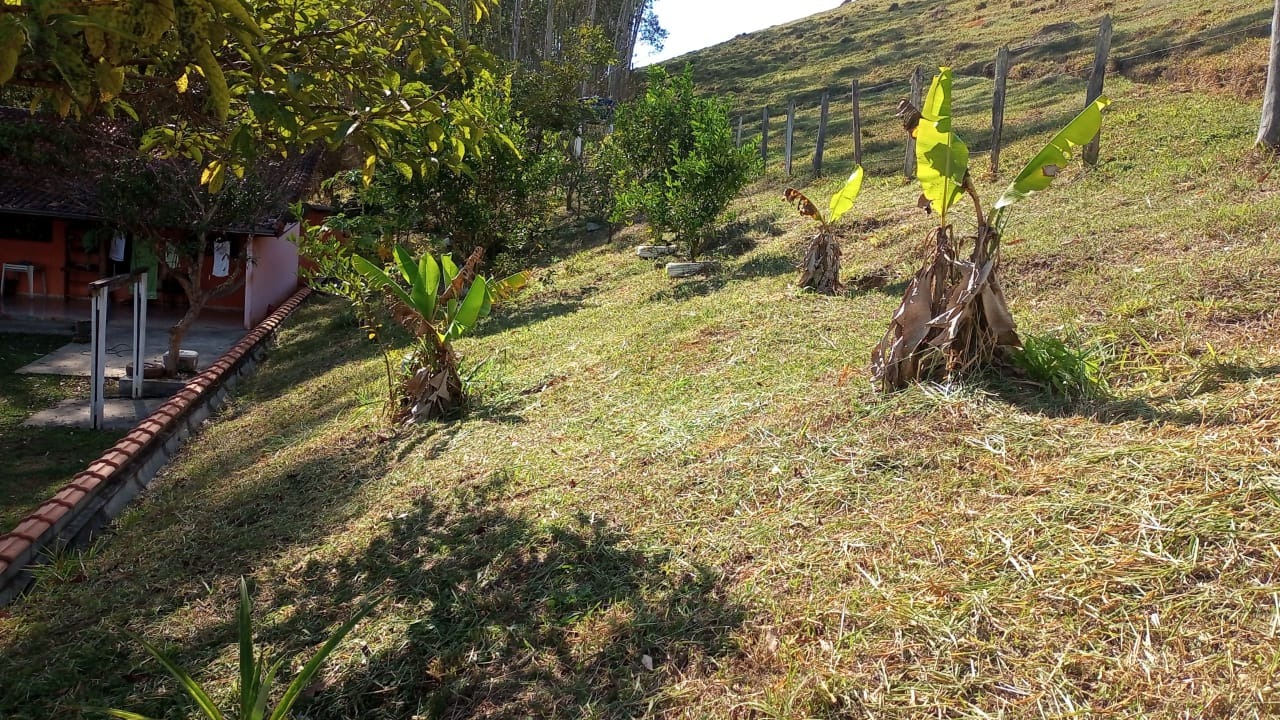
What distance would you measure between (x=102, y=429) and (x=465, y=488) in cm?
628

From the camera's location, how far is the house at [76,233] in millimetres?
13312

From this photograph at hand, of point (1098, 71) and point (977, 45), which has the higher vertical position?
point (977, 45)

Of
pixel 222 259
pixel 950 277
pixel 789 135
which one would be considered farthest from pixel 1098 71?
pixel 222 259

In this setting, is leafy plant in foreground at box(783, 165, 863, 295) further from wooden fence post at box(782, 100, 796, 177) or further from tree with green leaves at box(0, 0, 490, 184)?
wooden fence post at box(782, 100, 796, 177)

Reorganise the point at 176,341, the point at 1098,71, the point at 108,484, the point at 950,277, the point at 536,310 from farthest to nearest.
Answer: the point at 536,310 → the point at 176,341 → the point at 1098,71 → the point at 108,484 → the point at 950,277

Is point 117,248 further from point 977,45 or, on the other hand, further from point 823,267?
point 977,45

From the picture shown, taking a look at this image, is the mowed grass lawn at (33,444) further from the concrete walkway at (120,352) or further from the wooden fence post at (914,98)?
the wooden fence post at (914,98)

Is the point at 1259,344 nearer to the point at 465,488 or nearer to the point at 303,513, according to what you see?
the point at 465,488

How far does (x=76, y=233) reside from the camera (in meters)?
16.5

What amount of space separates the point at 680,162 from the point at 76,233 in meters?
12.8

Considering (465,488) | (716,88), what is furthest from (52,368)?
(716,88)

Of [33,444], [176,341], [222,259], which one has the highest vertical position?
[222,259]

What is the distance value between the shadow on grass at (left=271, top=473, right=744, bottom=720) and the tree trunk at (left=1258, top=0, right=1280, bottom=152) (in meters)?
7.96

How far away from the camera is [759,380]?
5391 millimetres
